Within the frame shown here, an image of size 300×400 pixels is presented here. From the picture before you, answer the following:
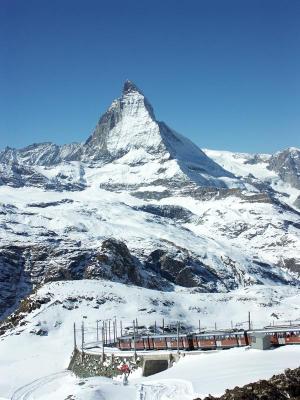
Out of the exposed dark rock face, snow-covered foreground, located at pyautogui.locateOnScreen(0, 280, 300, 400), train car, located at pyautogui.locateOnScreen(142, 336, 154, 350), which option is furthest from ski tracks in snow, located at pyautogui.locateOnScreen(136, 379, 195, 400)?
train car, located at pyautogui.locateOnScreen(142, 336, 154, 350)

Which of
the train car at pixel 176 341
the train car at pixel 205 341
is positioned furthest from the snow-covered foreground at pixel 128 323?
the train car at pixel 176 341

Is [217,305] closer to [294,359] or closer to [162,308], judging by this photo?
[162,308]

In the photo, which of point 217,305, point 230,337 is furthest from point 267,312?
point 230,337

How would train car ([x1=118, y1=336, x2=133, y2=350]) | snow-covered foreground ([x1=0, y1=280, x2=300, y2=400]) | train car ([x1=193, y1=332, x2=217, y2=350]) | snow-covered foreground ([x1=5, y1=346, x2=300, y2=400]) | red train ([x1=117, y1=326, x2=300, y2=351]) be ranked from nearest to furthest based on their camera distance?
snow-covered foreground ([x1=5, y1=346, x2=300, y2=400]) < snow-covered foreground ([x1=0, y1=280, x2=300, y2=400]) < red train ([x1=117, y1=326, x2=300, y2=351]) < train car ([x1=193, y1=332, x2=217, y2=350]) < train car ([x1=118, y1=336, x2=133, y2=350])

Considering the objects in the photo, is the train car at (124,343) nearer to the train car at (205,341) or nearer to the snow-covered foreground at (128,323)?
the snow-covered foreground at (128,323)

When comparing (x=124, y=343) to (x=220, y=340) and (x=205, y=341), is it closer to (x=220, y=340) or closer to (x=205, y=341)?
Result: (x=205, y=341)

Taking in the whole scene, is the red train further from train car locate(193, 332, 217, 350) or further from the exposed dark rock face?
the exposed dark rock face

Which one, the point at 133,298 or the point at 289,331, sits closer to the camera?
the point at 289,331

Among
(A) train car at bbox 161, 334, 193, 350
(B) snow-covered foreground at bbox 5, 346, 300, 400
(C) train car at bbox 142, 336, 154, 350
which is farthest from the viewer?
(C) train car at bbox 142, 336, 154, 350
